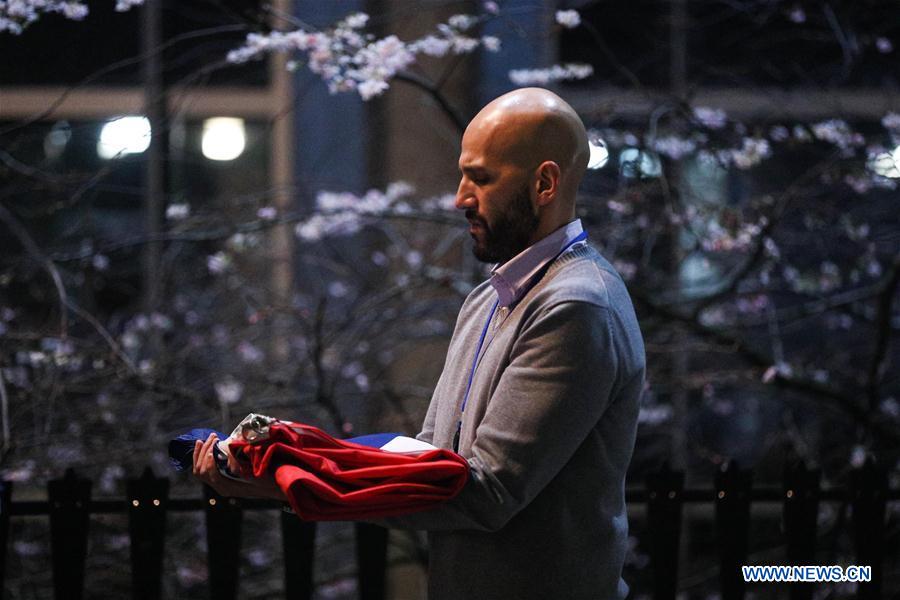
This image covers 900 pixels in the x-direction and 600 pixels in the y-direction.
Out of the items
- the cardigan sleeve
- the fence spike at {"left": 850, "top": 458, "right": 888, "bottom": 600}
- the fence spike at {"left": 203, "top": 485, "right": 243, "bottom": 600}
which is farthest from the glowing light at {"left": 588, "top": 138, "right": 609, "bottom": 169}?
the cardigan sleeve

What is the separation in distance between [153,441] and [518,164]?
3.35 meters

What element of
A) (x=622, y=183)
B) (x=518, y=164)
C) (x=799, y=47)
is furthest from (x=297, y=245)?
(x=518, y=164)

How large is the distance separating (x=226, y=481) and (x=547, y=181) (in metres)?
0.83

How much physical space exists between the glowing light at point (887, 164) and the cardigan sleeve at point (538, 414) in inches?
113

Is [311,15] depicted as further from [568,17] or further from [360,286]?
[568,17]

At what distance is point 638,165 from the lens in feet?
13.8

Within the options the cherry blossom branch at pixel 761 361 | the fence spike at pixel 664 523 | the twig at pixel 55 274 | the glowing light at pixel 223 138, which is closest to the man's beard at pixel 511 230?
the fence spike at pixel 664 523

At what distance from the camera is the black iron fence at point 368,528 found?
324 centimetres

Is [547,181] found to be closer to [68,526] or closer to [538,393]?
[538,393]

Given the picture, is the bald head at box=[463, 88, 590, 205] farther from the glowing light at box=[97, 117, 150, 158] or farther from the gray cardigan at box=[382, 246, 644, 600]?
the glowing light at box=[97, 117, 150, 158]

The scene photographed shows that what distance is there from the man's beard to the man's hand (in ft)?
1.97

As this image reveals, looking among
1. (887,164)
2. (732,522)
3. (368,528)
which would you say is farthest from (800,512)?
(887,164)

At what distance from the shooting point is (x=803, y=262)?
20.2 ft

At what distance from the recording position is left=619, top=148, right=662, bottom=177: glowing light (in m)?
4.20
